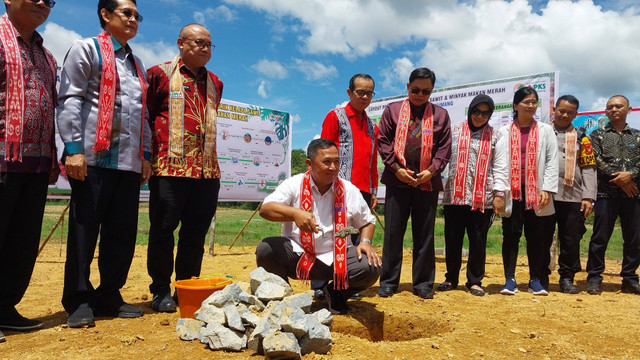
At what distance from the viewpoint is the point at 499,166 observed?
4.16m

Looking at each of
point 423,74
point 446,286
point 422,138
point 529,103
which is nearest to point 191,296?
point 422,138

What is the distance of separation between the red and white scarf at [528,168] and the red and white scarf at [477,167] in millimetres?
257

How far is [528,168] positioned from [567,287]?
4.16 ft

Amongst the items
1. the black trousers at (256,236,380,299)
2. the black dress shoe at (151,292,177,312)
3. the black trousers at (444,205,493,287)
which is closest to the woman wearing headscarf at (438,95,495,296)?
the black trousers at (444,205,493,287)

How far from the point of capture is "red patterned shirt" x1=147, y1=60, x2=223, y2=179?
3.11m

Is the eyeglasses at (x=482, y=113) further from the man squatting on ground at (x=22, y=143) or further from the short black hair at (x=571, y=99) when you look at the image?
the man squatting on ground at (x=22, y=143)

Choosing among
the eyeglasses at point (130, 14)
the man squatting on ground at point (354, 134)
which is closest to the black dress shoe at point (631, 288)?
the man squatting on ground at point (354, 134)

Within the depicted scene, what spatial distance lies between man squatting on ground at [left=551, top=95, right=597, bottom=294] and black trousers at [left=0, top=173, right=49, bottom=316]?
4.34 meters

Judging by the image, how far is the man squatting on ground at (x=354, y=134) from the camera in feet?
12.9

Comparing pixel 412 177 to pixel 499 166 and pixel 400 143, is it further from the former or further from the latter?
pixel 499 166

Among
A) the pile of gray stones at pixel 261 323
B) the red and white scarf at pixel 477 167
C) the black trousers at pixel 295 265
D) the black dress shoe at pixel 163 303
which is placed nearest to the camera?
the pile of gray stones at pixel 261 323

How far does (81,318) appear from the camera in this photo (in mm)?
2750

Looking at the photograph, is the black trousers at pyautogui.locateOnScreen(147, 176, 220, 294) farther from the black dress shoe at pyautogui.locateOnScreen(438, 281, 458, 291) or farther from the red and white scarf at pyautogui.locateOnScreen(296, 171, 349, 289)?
the black dress shoe at pyautogui.locateOnScreen(438, 281, 458, 291)

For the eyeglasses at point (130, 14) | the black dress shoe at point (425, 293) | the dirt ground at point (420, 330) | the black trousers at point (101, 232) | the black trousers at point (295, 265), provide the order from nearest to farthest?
the dirt ground at point (420, 330)
the black trousers at point (101, 232)
the eyeglasses at point (130, 14)
the black trousers at point (295, 265)
the black dress shoe at point (425, 293)
